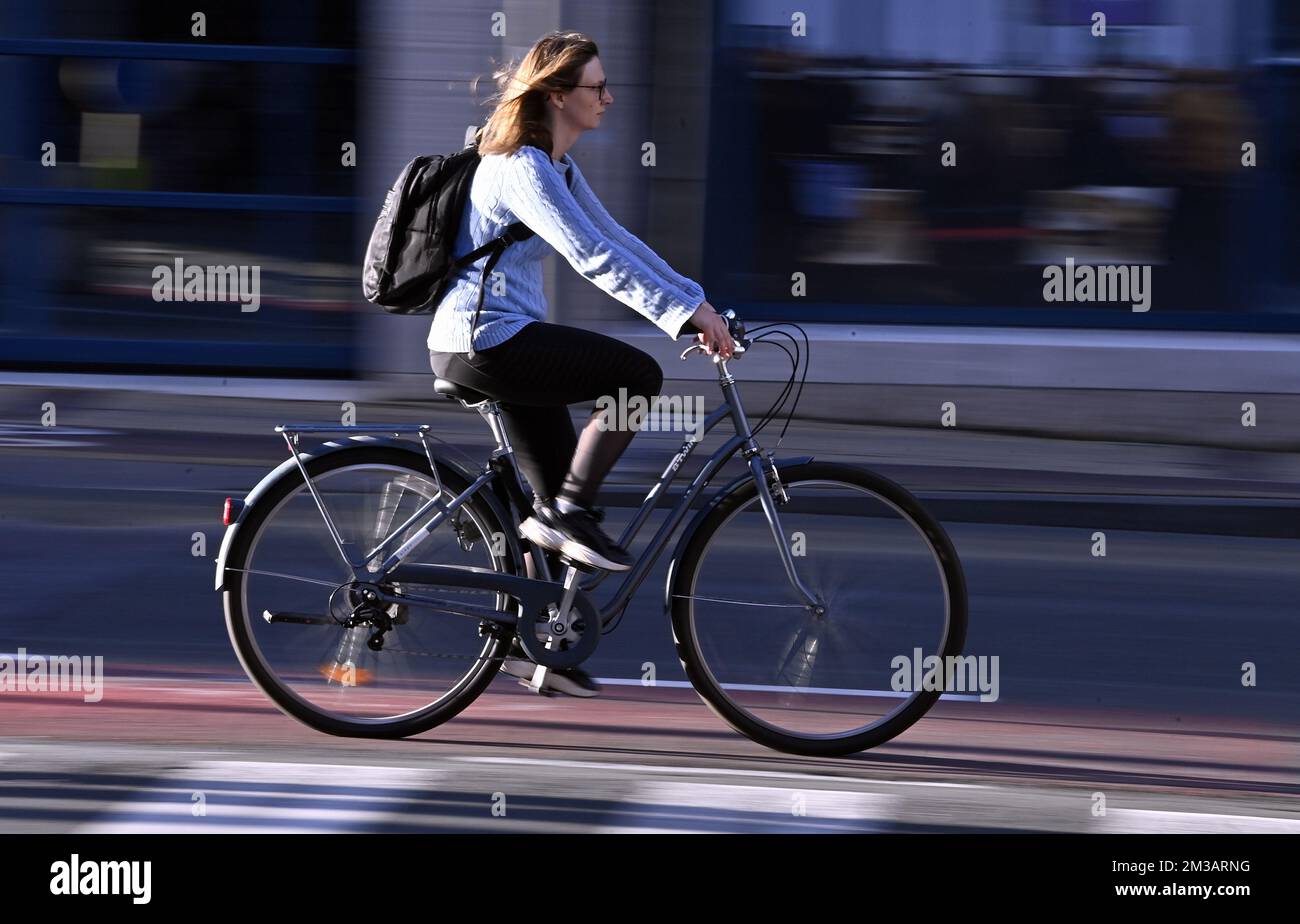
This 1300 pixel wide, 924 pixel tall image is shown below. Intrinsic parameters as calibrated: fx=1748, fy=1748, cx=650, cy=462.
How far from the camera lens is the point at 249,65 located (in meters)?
9.85

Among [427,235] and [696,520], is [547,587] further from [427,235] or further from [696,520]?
[427,235]

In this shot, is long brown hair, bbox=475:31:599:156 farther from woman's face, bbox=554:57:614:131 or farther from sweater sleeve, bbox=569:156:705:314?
sweater sleeve, bbox=569:156:705:314

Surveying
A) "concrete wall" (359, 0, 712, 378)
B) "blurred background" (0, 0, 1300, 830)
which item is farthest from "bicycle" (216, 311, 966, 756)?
"concrete wall" (359, 0, 712, 378)

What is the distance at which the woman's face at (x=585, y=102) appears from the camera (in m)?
4.30

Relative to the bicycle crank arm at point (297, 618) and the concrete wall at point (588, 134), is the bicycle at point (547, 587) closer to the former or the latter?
the bicycle crank arm at point (297, 618)

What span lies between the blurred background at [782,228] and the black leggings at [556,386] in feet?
11.6

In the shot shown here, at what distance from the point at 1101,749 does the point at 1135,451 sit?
441 centimetres

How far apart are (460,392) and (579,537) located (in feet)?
1.56

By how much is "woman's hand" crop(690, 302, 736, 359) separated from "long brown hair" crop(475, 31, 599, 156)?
0.57 meters

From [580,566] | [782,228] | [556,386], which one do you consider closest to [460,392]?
[556,386]

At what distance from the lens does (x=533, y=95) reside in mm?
4262

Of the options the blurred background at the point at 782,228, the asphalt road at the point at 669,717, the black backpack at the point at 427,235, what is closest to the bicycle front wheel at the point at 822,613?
the asphalt road at the point at 669,717

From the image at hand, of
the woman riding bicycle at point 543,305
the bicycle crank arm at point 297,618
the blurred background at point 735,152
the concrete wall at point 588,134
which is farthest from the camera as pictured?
the blurred background at point 735,152
